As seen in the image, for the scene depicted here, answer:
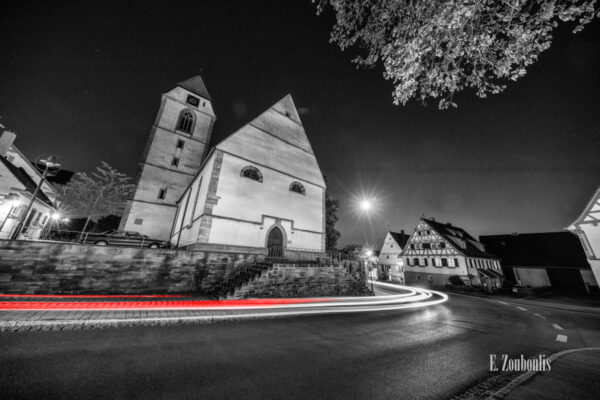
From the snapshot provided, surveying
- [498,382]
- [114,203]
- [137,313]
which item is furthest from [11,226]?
[498,382]

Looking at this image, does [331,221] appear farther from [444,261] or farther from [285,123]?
[444,261]

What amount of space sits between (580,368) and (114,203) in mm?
40779

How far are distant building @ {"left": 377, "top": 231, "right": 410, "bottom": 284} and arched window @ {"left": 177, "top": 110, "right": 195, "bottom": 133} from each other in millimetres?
34841

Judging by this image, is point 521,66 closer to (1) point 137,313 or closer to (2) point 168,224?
(1) point 137,313

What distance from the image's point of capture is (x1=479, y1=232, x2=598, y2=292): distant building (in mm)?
27758

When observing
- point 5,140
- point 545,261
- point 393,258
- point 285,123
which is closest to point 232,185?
point 285,123

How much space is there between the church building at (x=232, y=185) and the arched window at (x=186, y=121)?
108 mm

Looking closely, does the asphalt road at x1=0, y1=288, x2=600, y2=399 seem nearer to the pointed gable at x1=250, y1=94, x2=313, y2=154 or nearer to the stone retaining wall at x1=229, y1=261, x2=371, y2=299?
the stone retaining wall at x1=229, y1=261, x2=371, y2=299

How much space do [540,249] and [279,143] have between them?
1635 inches

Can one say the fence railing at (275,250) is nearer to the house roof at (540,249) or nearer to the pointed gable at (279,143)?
the pointed gable at (279,143)

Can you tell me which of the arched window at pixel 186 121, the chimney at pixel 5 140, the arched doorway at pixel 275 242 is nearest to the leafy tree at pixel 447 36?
the arched doorway at pixel 275 242

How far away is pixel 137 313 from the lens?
6070 millimetres

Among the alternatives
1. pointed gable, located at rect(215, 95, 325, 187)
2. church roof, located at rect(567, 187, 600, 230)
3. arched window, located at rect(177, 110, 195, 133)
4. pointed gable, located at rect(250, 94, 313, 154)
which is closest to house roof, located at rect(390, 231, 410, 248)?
church roof, located at rect(567, 187, 600, 230)

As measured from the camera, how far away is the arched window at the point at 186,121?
25.1 meters
